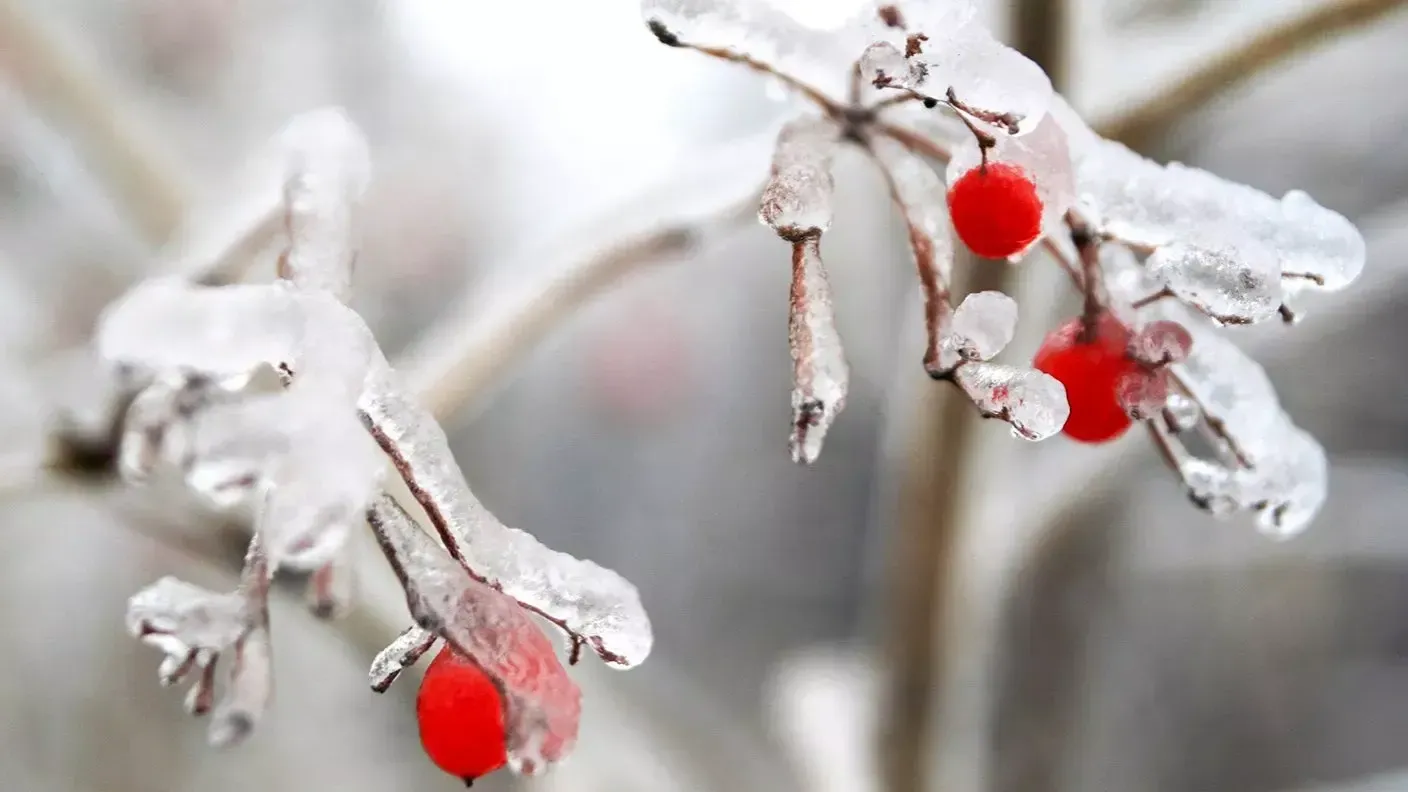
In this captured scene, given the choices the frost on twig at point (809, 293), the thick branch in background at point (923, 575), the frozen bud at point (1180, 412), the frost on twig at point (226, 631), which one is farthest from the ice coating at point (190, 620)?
the thick branch in background at point (923, 575)

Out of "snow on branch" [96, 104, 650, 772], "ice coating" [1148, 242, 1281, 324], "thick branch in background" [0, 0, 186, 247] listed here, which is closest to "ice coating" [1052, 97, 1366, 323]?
"ice coating" [1148, 242, 1281, 324]

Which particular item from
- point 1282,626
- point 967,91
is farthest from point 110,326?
point 1282,626

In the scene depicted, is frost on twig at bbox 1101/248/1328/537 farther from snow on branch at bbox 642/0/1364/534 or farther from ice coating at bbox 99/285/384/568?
ice coating at bbox 99/285/384/568

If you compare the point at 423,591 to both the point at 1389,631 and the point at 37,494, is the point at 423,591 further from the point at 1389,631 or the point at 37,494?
the point at 1389,631

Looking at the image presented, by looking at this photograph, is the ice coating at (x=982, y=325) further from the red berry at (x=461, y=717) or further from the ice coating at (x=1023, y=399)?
the red berry at (x=461, y=717)

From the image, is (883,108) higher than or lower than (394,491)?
higher

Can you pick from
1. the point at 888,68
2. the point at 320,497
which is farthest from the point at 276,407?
the point at 888,68

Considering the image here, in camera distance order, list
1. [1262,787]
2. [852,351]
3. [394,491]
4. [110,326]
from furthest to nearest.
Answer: [852,351] < [1262,787] < [394,491] < [110,326]
